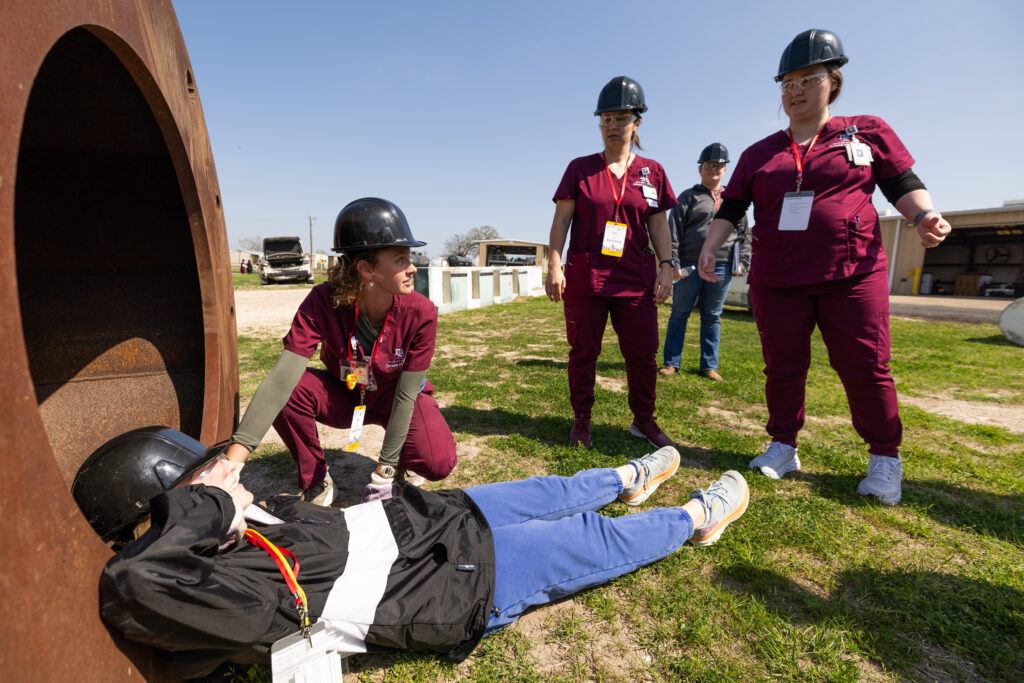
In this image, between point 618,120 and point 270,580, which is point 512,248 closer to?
point 618,120

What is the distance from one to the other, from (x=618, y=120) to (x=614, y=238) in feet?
2.49

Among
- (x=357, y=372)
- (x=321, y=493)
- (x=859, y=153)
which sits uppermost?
(x=859, y=153)

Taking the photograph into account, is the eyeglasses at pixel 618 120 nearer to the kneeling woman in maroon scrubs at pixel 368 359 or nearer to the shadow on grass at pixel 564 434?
the kneeling woman in maroon scrubs at pixel 368 359

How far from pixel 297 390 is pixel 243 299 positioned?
1523cm

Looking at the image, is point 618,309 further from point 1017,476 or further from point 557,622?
point 1017,476

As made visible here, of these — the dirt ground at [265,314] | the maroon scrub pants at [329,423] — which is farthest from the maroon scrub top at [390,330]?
the dirt ground at [265,314]

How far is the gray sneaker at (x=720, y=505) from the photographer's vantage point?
89.0 inches

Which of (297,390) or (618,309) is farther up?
(618,309)

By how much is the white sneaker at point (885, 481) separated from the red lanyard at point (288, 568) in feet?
9.47

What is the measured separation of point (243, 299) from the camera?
15680mm

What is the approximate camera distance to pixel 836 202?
256 centimetres

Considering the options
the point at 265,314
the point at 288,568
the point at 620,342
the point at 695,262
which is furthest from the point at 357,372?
the point at 265,314

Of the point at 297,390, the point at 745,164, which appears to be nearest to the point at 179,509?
the point at 297,390

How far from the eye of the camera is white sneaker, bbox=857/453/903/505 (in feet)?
8.68
